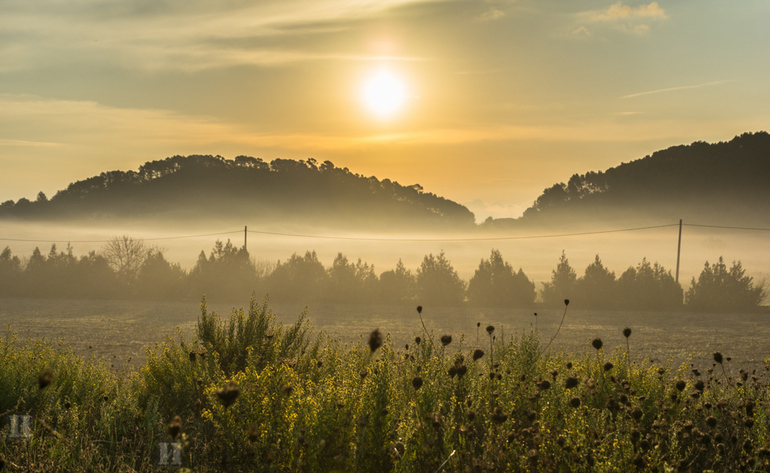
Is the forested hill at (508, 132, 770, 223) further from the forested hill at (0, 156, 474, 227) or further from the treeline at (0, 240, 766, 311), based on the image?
the treeline at (0, 240, 766, 311)

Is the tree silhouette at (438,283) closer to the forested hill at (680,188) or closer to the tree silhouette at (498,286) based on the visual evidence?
the tree silhouette at (498,286)

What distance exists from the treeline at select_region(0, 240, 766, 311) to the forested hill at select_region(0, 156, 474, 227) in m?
94.1

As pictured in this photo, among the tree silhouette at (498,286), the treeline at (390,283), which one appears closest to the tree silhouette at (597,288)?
the treeline at (390,283)

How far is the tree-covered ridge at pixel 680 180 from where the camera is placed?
11044 cm

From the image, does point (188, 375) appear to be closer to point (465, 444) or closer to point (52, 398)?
point (52, 398)

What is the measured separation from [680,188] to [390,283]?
99604mm

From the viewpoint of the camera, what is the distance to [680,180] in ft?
377

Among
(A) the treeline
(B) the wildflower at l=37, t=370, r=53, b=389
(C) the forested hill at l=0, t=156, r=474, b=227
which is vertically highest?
(C) the forested hill at l=0, t=156, r=474, b=227

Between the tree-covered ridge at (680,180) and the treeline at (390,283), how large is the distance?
8642 cm

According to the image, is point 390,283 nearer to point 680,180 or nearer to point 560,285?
point 560,285

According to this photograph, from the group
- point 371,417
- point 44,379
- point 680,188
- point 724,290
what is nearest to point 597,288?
point 724,290

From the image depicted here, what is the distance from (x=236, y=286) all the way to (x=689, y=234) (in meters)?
141

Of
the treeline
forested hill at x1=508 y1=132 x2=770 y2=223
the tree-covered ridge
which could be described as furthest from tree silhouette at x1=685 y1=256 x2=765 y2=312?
the tree-covered ridge

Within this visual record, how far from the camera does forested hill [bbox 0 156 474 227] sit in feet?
424
